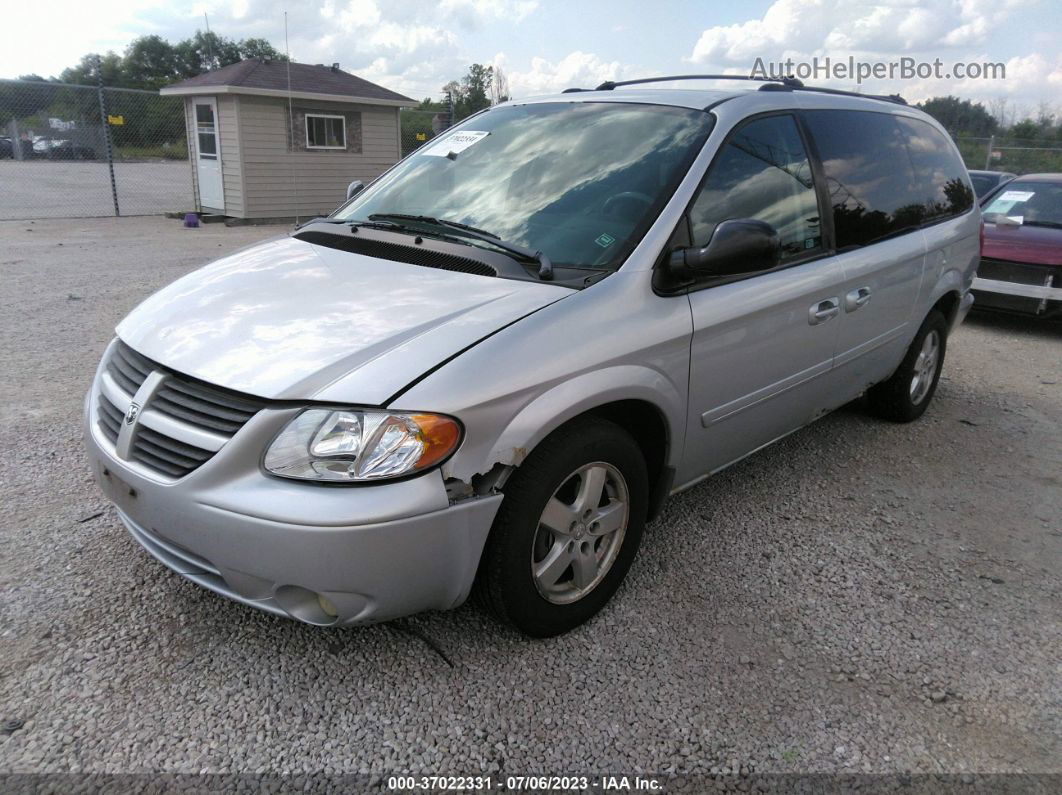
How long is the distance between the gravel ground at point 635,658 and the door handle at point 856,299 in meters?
0.95

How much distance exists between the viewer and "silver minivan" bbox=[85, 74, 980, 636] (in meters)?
2.16

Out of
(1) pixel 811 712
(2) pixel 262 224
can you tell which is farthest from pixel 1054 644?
(2) pixel 262 224

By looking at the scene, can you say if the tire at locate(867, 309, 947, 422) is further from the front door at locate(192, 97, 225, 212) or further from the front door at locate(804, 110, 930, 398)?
the front door at locate(192, 97, 225, 212)

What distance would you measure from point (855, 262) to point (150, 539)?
3.21 meters

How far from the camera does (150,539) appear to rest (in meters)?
2.54

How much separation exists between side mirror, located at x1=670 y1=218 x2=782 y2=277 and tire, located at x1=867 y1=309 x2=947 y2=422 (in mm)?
2348

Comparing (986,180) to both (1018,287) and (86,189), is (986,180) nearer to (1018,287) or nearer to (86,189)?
(1018,287)

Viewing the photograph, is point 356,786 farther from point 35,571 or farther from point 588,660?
point 35,571

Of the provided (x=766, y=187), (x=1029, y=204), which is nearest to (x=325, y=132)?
(x=1029, y=204)

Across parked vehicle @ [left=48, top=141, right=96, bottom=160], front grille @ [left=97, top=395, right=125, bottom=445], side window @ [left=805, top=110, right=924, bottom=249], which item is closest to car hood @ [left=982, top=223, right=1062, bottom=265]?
side window @ [left=805, top=110, right=924, bottom=249]

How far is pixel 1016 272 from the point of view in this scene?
7852 millimetres

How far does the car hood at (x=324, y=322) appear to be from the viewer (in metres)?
2.22

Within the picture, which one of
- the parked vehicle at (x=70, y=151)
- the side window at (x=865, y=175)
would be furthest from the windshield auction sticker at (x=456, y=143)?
the parked vehicle at (x=70, y=151)

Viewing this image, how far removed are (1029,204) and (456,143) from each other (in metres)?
7.58
